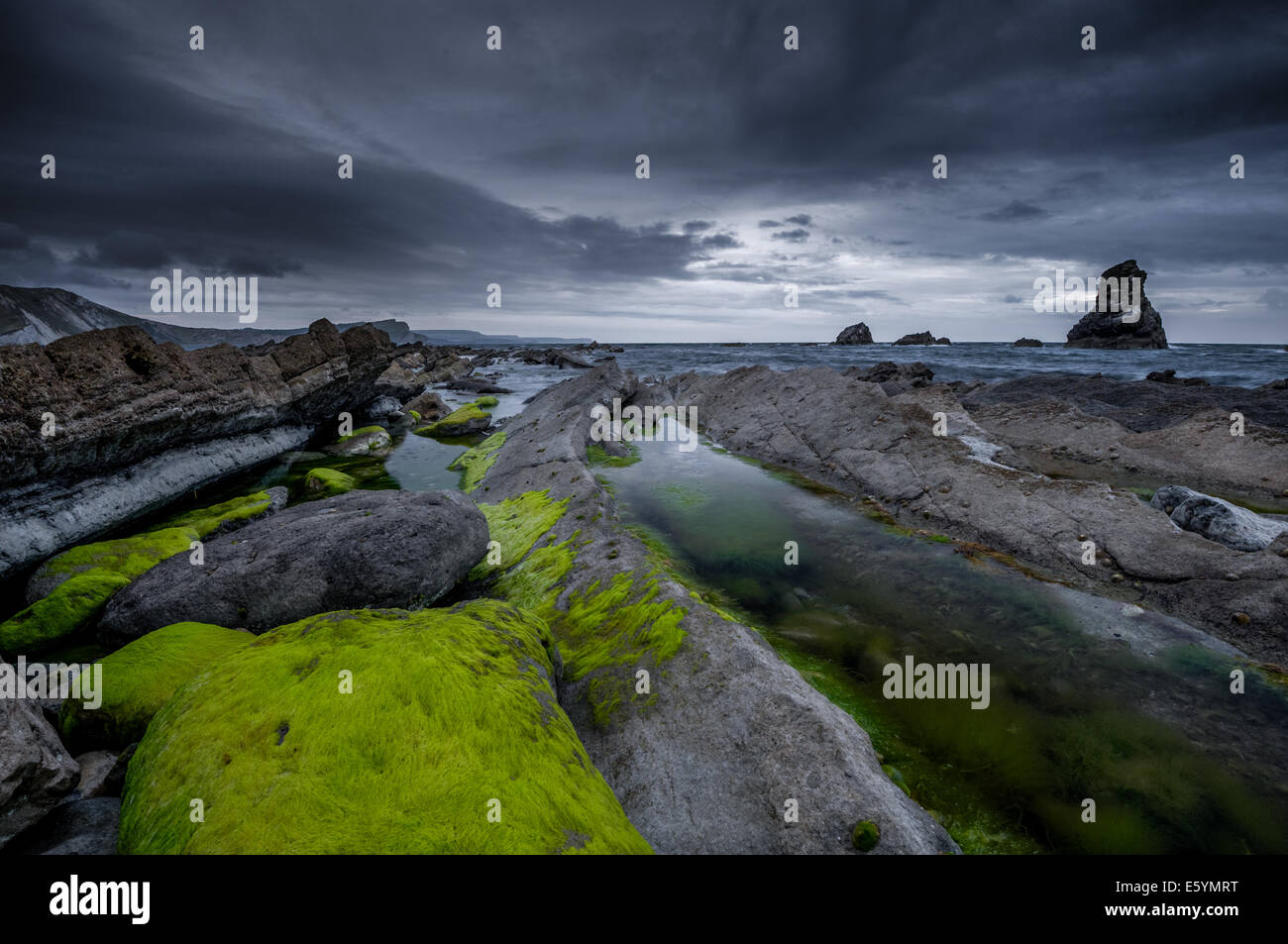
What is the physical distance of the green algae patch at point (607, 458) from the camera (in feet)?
78.3

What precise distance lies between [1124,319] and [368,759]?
505 feet

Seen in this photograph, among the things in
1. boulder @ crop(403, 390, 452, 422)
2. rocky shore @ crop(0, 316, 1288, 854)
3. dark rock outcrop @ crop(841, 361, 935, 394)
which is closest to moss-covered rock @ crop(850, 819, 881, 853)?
rocky shore @ crop(0, 316, 1288, 854)

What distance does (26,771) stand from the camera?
4.69 meters

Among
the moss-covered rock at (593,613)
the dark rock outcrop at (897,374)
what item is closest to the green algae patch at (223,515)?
the moss-covered rock at (593,613)

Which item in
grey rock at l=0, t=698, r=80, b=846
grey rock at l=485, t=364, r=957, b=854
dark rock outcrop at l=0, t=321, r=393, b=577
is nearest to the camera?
grey rock at l=0, t=698, r=80, b=846

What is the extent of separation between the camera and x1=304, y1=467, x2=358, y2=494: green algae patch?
63.8ft

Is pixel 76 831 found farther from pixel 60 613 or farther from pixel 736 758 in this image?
pixel 60 613

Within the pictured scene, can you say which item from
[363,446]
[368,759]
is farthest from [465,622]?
[363,446]

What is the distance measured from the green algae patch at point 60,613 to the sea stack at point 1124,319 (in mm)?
147279

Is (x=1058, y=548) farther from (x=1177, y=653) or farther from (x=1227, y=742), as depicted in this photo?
(x=1227, y=742)

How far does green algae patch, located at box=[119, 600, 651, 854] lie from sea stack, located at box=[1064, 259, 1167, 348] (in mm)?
142994

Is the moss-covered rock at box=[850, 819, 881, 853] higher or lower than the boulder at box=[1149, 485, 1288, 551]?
lower

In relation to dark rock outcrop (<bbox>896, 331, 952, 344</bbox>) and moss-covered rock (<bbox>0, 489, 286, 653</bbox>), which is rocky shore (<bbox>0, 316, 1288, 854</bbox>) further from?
dark rock outcrop (<bbox>896, 331, 952, 344</bbox>)
